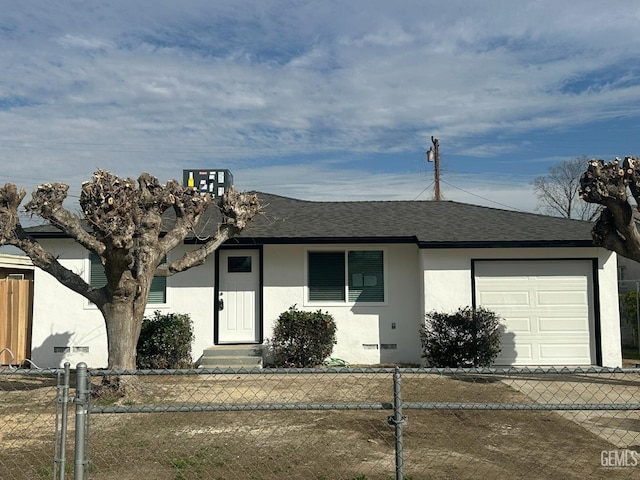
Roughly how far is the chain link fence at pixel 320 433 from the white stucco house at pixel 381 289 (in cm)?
292

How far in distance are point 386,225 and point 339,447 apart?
8315 mm

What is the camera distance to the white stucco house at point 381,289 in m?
12.8

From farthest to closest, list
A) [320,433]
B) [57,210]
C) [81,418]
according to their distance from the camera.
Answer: [57,210] < [320,433] < [81,418]

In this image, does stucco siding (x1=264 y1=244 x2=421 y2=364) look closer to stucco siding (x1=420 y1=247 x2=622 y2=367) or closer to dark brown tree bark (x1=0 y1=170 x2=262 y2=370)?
stucco siding (x1=420 y1=247 x2=622 y2=367)

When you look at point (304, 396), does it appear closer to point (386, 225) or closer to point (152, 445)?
point (152, 445)

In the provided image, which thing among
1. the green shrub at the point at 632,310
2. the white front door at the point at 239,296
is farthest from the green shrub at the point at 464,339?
the green shrub at the point at 632,310

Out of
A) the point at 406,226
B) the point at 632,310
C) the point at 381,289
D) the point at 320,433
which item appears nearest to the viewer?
the point at 320,433

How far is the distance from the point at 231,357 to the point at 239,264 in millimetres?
2197

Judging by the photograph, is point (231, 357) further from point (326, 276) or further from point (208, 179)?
point (208, 179)

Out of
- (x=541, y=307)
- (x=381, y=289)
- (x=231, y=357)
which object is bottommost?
(x=231, y=357)

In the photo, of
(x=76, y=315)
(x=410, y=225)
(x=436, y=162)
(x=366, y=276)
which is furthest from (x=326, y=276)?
(x=436, y=162)

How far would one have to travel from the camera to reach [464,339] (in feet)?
38.8

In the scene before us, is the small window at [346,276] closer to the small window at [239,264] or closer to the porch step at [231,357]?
the small window at [239,264]

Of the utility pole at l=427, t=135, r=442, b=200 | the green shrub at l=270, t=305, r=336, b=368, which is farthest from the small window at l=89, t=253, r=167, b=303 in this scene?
the utility pole at l=427, t=135, r=442, b=200
